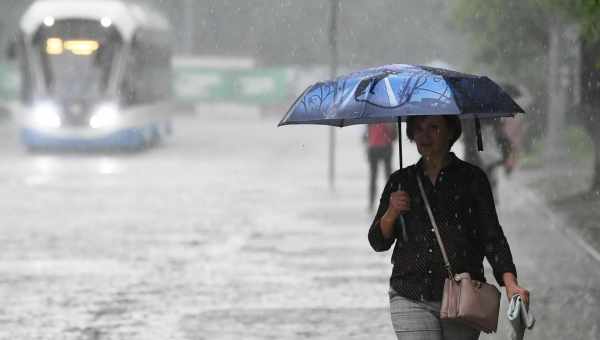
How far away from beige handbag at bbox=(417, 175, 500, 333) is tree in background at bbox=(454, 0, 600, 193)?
6.91 meters

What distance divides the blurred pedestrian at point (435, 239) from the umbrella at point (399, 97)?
13 centimetres

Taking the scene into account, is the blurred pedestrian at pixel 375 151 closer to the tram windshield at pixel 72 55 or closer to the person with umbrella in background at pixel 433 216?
the person with umbrella in background at pixel 433 216

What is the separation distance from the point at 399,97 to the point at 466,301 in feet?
2.62

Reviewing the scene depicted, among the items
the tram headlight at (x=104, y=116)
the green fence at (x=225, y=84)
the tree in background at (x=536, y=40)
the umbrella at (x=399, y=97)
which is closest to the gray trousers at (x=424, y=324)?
the umbrella at (x=399, y=97)

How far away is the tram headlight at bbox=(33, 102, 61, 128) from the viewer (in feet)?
111

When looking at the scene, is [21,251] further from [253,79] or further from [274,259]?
[253,79]

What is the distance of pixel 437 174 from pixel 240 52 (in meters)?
61.5

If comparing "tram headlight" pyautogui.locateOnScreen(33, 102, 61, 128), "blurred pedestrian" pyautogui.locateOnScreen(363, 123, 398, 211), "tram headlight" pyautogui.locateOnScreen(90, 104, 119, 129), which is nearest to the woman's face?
"blurred pedestrian" pyautogui.locateOnScreen(363, 123, 398, 211)

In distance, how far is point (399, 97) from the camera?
17.3 feet

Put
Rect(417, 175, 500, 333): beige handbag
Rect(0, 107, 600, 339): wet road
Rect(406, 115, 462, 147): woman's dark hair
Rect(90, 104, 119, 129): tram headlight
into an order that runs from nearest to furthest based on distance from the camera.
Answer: Rect(417, 175, 500, 333): beige handbag → Rect(406, 115, 462, 147): woman's dark hair → Rect(0, 107, 600, 339): wet road → Rect(90, 104, 119, 129): tram headlight

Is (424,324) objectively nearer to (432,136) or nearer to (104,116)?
(432,136)

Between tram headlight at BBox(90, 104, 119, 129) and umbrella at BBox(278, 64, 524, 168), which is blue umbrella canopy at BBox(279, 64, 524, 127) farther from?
tram headlight at BBox(90, 104, 119, 129)

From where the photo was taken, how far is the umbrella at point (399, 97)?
17.1ft

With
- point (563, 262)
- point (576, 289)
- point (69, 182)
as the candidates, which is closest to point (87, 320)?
point (576, 289)
